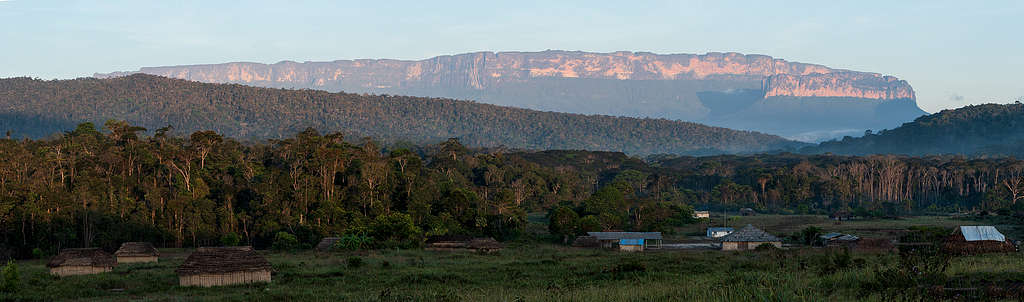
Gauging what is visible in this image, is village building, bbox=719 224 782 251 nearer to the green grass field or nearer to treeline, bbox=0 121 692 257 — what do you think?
the green grass field

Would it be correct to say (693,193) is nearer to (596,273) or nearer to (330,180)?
(330,180)

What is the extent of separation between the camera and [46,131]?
197 metres

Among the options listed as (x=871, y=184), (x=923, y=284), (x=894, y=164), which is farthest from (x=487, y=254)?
(x=894, y=164)

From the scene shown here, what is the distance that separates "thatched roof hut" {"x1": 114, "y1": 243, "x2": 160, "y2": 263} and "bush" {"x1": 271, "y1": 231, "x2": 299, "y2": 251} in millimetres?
12155

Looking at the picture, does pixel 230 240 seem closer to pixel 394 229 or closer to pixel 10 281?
pixel 394 229

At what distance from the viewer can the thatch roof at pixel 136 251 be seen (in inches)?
1901

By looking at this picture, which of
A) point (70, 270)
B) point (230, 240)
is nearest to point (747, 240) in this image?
point (230, 240)

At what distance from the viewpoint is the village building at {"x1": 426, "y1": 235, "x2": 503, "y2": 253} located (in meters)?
55.2

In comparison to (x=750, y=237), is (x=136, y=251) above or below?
above

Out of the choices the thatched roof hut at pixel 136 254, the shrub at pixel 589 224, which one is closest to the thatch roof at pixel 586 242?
the shrub at pixel 589 224

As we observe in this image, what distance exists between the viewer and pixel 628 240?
6003 cm

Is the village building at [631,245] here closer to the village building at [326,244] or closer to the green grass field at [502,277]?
the green grass field at [502,277]

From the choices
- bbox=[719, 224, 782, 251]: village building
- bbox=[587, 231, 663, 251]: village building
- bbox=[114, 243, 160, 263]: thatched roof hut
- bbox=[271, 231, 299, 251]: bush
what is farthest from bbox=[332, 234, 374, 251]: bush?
bbox=[719, 224, 782, 251]: village building

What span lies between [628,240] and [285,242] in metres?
24.9
